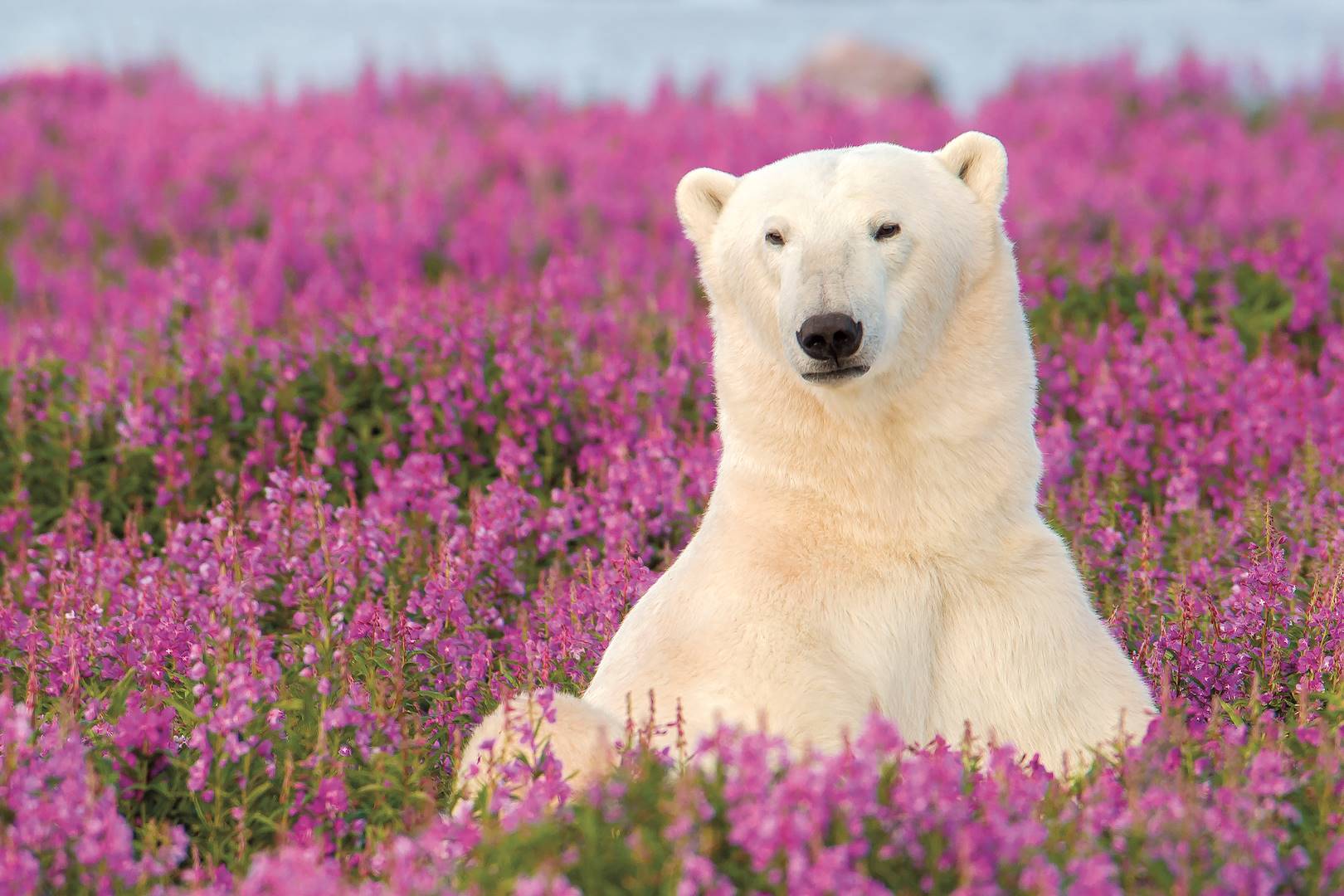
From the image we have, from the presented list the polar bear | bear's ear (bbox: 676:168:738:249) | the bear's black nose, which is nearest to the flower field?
the polar bear

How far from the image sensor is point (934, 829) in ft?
8.72

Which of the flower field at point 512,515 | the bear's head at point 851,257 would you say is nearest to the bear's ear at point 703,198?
the bear's head at point 851,257

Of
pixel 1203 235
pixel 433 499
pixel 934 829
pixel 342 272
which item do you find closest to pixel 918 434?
pixel 934 829

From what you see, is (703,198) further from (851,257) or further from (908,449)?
(908,449)

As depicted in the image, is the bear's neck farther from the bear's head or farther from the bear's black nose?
the bear's black nose

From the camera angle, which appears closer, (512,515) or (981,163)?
(981,163)

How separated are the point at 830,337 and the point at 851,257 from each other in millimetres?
261

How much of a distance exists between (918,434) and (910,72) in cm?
1526

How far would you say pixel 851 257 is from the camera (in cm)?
347

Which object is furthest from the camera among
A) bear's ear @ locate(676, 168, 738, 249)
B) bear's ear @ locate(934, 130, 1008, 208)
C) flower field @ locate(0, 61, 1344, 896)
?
bear's ear @ locate(676, 168, 738, 249)

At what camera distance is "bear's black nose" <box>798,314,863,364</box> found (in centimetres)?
330

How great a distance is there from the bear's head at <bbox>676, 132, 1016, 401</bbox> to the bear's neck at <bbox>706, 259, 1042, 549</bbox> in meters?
0.04

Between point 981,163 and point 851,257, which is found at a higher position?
point 981,163

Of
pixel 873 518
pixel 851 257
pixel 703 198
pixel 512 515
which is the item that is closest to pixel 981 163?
pixel 851 257
